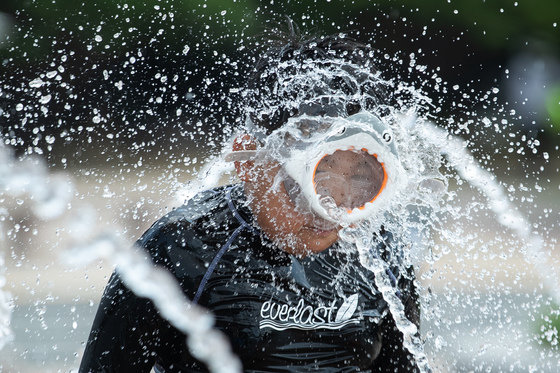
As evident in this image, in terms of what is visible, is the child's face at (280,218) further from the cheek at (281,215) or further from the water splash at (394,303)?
the water splash at (394,303)

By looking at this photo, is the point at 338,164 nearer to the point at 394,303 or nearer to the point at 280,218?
the point at 280,218

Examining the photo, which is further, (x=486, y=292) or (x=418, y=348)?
(x=486, y=292)

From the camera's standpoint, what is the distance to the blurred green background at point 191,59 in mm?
8836

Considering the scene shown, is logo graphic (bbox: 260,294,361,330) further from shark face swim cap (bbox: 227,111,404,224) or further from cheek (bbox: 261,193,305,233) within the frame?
shark face swim cap (bbox: 227,111,404,224)

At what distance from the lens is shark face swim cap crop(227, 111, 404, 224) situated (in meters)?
1.92

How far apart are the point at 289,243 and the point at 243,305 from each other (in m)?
0.23

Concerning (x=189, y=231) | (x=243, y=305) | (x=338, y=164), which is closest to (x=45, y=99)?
(x=189, y=231)

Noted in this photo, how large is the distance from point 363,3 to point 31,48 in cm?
436

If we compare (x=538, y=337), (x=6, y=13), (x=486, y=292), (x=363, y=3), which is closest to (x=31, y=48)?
(x=6, y=13)

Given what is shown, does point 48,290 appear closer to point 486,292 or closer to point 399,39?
point 486,292

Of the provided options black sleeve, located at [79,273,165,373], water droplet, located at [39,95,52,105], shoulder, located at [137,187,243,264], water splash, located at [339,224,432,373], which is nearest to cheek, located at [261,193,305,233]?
shoulder, located at [137,187,243,264]

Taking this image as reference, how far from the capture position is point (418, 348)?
237 cm

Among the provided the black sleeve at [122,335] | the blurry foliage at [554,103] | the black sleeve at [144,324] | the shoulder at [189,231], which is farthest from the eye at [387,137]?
the blurry foliage at [554,103]

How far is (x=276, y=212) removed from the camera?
6.87 feet
